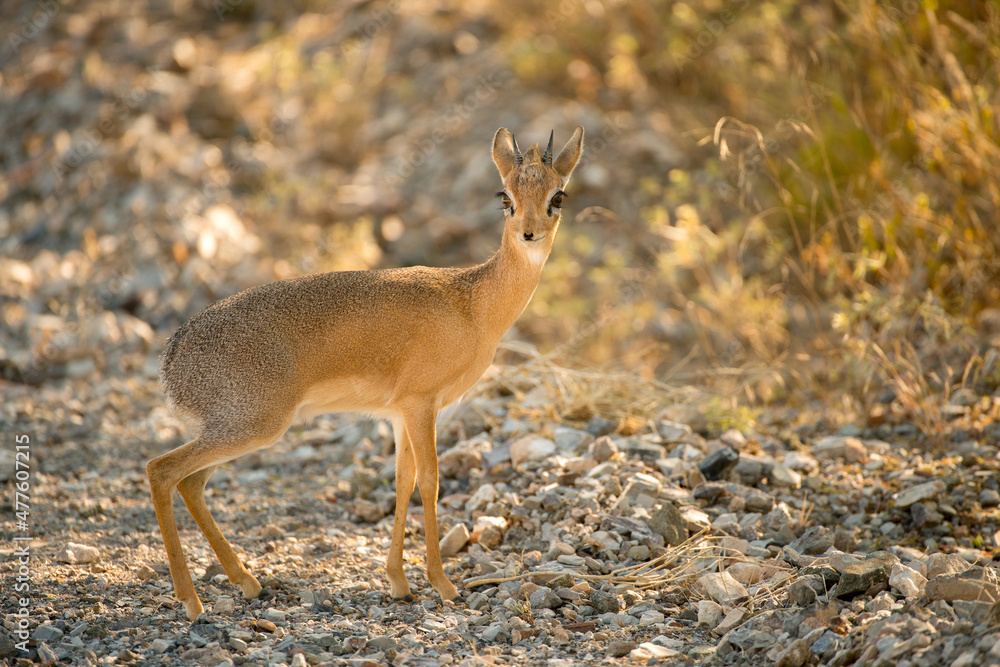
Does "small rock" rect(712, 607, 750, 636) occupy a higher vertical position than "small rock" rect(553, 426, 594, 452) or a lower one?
higher

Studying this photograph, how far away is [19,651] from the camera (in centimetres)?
413

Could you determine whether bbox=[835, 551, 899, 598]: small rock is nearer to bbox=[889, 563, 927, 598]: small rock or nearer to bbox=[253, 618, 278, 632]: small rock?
bbox=[889, 563, 927, 598]: small rock

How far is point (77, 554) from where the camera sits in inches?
211

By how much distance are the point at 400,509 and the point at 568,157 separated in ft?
7.68

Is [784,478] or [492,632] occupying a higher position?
[492,632]

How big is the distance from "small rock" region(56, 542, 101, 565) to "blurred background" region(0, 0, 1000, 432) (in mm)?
3706

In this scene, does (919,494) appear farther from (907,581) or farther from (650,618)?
(650,618)

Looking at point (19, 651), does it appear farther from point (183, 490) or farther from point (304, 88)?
point (304, 88)

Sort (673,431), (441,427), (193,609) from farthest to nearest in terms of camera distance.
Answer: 1. (441,427)
2. (673,431)
3. (193,609)

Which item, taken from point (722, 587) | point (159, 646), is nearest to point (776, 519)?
point (722, 587)

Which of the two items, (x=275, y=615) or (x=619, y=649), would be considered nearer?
(x=619, y=649)

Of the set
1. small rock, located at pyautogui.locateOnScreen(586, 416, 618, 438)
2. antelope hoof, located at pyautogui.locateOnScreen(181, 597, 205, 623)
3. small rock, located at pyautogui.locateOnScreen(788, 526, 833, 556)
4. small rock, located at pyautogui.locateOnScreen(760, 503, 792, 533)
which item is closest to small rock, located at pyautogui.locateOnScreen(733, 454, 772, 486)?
small rock, located at pyautogui.locateOnScreen(760, 503, 792, 533)

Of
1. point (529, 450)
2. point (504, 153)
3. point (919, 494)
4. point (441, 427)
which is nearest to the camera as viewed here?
point (504, 153)

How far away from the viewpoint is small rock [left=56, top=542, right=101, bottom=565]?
17.5 ft
